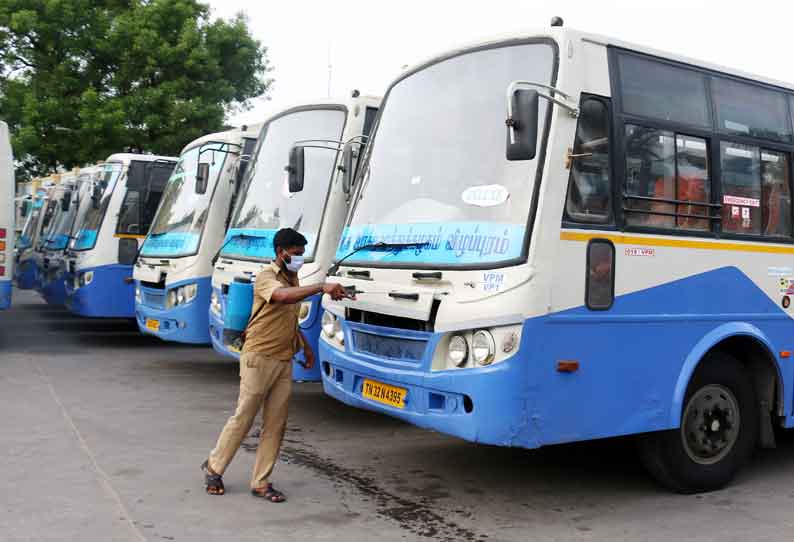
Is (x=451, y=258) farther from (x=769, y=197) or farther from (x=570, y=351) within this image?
(x=769, y=197)

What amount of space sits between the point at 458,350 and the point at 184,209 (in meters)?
6.94

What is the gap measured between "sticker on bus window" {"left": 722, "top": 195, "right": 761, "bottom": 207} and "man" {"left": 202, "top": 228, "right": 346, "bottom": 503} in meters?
2.76

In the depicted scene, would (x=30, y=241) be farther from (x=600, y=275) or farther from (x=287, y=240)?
(x=600, y=275)

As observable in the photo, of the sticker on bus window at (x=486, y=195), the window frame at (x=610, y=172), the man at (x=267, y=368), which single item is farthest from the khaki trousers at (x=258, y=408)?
the window frame at (x=610, y=172)

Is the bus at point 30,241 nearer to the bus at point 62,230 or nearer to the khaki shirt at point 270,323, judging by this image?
the bus at point 62,230

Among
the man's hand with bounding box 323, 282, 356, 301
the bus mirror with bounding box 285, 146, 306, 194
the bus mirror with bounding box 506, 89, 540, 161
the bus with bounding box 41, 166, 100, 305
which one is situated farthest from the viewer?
the bus with bounding box 41, 166, 100, 305

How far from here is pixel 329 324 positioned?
656cm

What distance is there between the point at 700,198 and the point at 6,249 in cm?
932

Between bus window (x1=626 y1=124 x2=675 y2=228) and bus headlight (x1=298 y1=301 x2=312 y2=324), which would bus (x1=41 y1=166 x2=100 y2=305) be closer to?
bus headlight (x1=298 y1=301 x2=312 y2=324)

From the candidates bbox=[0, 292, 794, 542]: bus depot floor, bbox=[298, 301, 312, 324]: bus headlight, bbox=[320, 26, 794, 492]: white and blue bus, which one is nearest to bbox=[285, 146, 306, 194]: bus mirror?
bbox=[298, 301, 312, 324]: bus headlight

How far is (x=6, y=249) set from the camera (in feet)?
39.4

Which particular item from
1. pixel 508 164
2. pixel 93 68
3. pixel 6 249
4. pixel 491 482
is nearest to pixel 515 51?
pixel 508 164

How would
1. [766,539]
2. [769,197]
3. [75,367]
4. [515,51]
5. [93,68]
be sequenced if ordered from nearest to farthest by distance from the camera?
[766,539], [515,51], [769,197], [75,367], [93,68]

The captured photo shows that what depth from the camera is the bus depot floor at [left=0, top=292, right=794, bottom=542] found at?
5.23 metres
